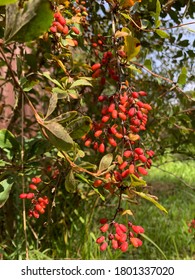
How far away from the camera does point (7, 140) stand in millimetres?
1147

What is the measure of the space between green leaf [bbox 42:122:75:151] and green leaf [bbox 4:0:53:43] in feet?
0.69

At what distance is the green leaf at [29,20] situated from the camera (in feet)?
1.68

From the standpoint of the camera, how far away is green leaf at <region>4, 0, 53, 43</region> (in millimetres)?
512

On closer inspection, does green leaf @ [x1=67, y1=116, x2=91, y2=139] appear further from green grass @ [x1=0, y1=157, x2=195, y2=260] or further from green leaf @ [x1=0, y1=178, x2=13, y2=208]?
green grass @ [x1=0, y1=157, x2=195, y2=260]

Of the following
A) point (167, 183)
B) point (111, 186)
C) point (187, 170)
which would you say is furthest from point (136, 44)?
point (187, 170)

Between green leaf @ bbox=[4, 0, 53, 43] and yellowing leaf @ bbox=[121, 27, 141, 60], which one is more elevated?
yellowing leaf @ bbox=[121, 27, 141, 60]

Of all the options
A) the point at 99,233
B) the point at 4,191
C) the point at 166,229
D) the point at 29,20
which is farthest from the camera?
the point at 166,229

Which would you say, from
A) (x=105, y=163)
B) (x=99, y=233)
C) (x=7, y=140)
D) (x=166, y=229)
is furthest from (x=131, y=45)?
(x=166, y=229)

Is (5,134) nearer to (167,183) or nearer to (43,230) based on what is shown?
(43,230)

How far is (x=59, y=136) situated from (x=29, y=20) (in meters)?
0.25

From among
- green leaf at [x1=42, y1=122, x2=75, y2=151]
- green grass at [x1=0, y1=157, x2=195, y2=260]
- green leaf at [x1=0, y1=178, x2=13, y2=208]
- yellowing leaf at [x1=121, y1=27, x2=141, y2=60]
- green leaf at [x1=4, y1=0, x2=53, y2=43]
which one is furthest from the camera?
green grass at [x1=0, y1=157, x2=195, y2=260]

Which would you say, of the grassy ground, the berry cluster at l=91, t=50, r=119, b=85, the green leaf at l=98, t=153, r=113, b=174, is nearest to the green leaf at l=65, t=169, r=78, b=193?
the green leaf at l=98, t=153, r=113, b=174

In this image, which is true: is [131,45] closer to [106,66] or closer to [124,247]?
[106,66]
